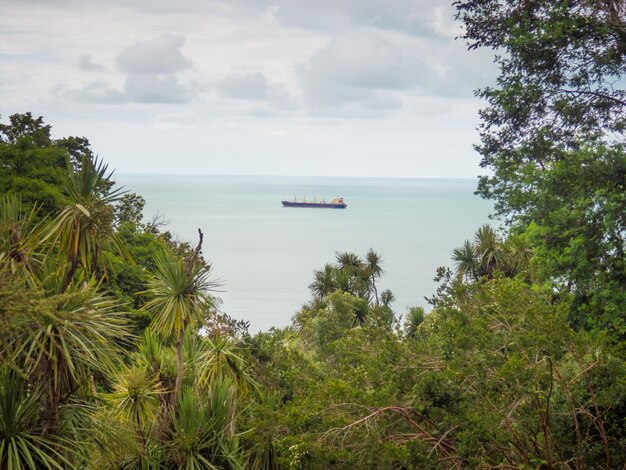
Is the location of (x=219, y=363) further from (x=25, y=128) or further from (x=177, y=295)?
(x=25, y=128)

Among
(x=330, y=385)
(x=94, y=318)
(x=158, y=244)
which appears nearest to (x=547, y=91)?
(x=330, y=385)

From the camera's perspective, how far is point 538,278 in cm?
1204

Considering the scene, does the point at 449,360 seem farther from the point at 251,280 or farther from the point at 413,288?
the point at 251,280

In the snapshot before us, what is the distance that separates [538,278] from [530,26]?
16.3ft

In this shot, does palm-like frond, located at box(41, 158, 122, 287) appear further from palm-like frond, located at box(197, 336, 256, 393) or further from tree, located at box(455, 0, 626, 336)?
tree, located at box(455, 0, 626, 336)

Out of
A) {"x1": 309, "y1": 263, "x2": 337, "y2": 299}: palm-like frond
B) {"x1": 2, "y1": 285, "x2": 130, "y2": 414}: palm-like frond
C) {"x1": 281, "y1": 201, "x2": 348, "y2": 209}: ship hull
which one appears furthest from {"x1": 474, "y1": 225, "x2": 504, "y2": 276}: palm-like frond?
{"x1": 281, "y1": 201, "x2": 348, "y2": 209}: ship hull

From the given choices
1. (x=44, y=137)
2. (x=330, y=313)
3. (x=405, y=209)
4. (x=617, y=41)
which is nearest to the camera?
(x=617, y=41)

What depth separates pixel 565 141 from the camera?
14.7 metres

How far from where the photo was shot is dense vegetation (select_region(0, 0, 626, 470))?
7141 mm

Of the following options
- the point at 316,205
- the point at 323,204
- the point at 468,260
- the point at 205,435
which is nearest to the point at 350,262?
the point at 468,260

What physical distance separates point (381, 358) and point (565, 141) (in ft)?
27.2

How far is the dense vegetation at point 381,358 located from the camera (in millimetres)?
7141

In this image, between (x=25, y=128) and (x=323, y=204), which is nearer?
(x=25, y=128)

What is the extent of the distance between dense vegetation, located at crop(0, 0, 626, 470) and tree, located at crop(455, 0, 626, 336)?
39mm
